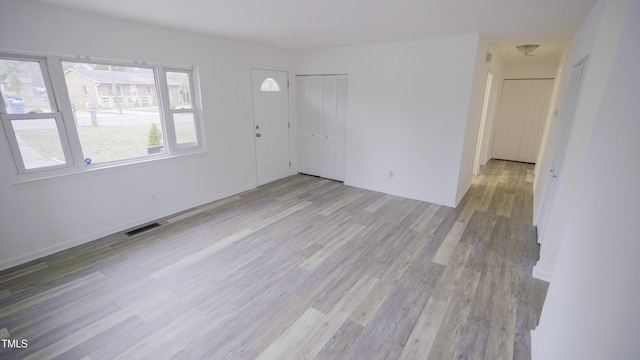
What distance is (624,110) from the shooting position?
100 centimetres

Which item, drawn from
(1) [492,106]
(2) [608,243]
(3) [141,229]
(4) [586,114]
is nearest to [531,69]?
(1) [492,106]

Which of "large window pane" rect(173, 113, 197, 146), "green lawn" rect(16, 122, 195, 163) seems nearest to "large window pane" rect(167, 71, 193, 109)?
"large window pane" rect(173, 113, 197, 146)

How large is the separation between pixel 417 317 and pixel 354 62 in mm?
4058

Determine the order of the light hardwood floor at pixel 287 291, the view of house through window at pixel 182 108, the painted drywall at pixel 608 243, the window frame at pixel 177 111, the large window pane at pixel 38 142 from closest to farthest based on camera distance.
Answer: the painted drywall at pixel 608 243, the light hardwood floor at pixel 287 291, the large window pane at pixel 38 142, the window frame at pixel 177 111, the view of house through window at pixel 182 108

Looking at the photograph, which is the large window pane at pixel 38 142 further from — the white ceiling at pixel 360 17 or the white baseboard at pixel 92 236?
the white ceiling at pixel 360 17

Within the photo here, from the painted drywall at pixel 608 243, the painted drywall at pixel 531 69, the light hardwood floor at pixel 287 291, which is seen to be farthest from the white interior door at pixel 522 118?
the painted drywall at pixel 608 243

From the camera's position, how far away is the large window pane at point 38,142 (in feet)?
9.00

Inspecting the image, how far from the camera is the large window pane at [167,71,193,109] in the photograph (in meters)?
3.84

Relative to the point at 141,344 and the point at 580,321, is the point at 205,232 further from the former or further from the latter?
the point at 580,321

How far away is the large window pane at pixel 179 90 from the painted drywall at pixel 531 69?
23.7 feet

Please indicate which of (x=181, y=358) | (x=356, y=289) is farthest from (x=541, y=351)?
(x=181, y=358)

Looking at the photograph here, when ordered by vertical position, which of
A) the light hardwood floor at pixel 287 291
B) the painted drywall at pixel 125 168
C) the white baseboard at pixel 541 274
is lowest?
the light hardwood floor at pixel 287 291

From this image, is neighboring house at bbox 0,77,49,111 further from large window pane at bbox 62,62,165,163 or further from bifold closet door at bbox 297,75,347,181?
bifold closet door at bbox 297,75,347,181

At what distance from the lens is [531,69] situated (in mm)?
6762
